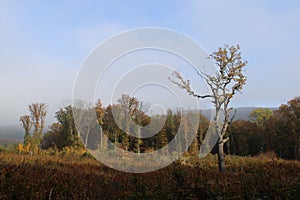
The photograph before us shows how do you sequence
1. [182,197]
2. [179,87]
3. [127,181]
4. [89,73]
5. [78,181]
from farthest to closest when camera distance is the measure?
[179,87] < [89,73] < [127,181] < [78,181] < [182,197]

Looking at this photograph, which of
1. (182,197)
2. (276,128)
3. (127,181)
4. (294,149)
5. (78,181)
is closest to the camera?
(182,197)

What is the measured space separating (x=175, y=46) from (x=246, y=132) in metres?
29.2

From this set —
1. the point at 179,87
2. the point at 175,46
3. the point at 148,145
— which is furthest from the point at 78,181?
the point at 148,145

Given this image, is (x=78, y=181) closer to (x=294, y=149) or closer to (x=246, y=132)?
(x=294, y=149)

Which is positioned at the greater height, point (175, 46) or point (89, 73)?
point (175, 46)

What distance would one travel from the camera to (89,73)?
6.74 metres

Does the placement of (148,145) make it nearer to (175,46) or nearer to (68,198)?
(175,46)

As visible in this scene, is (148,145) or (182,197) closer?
(182,197)

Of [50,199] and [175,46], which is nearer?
[50,199]

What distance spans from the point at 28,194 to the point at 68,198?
674 mm

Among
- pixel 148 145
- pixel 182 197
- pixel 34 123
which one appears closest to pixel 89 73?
pixel 182 197

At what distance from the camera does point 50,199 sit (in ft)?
14.6

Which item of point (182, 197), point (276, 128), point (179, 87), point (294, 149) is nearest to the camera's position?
point (182, 197)

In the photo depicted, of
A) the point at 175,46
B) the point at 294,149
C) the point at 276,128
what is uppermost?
the point at 175,46
